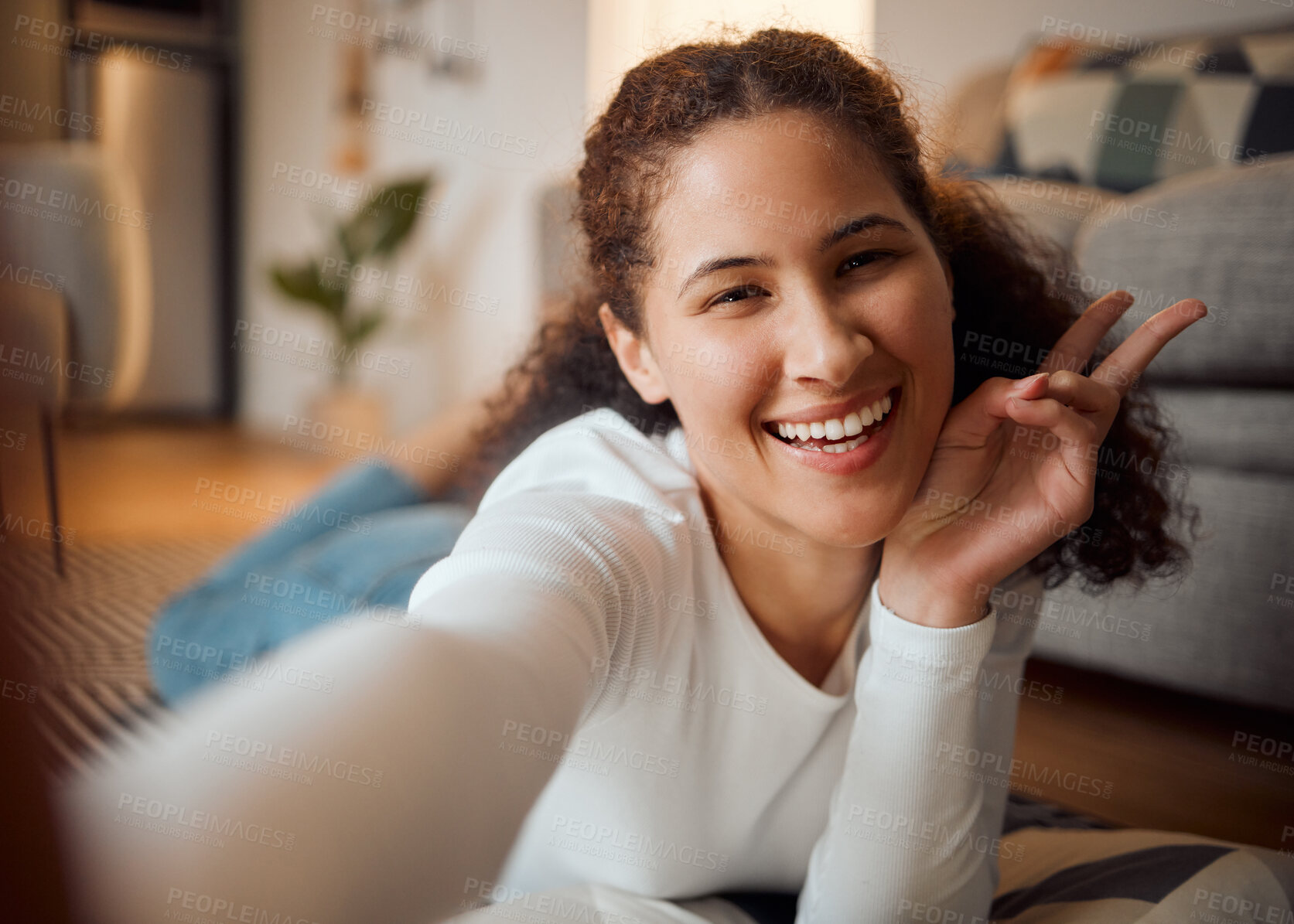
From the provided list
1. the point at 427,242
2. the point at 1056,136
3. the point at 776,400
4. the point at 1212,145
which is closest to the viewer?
the point at 776,400

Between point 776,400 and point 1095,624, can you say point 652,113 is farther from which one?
point 1095,624

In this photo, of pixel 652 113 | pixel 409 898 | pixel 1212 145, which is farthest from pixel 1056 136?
pixel 409 898

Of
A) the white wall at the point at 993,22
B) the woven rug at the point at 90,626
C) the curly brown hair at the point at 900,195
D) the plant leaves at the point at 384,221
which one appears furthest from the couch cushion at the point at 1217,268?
the plant leaves at the point at 384,221

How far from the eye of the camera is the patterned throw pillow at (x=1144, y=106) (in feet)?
5.08

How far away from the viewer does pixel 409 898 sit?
323mm

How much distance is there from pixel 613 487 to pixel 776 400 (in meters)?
0.12

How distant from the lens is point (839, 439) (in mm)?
616

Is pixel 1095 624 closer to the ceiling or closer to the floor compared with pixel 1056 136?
closer to the floor

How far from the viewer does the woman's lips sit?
62 centimetres

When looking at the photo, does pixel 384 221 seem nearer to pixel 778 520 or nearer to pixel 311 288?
pixel 311 288

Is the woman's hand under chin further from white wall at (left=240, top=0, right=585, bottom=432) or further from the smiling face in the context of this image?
white wall at (left=240, top=0, right=585, bottom=432)

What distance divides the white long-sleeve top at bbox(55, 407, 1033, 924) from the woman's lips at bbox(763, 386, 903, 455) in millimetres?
81

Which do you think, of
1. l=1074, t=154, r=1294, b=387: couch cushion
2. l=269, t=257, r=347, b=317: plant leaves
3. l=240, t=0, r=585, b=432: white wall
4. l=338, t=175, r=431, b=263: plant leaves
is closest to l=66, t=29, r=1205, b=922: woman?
l=1074, t=154, r=1294, b=387: couch cushion

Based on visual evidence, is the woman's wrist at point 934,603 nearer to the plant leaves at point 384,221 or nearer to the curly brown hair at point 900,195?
the curly brown hair at point 900,195
